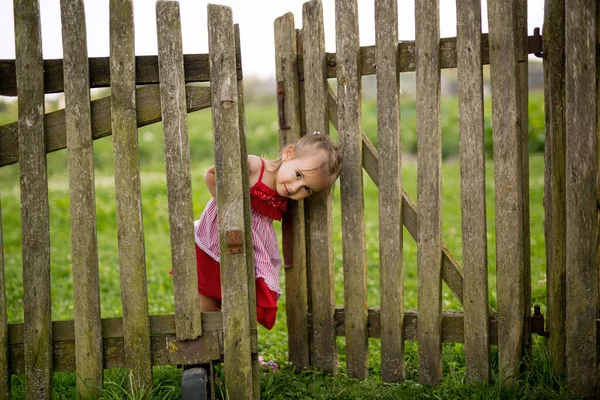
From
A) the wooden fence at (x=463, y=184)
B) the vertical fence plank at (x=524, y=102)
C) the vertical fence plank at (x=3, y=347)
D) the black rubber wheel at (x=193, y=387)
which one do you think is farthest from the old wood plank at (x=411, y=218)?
the vertical fence plank at (x=3, y=347)

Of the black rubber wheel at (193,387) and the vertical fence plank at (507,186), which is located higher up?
the vertical fence plank at (507,186)

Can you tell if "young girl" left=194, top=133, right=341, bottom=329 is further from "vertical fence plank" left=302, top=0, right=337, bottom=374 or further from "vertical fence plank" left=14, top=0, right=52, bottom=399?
"vertical fence plank" left=14, top=0, right=52, bottom=399

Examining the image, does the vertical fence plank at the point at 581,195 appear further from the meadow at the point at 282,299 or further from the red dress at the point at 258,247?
the red dress at the point at 258,247

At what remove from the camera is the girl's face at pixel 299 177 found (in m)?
3.55

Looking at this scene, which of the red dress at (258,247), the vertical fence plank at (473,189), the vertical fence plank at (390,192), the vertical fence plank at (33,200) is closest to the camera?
the vertical fence plank at (33,200)

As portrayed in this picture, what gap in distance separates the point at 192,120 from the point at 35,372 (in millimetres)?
15070

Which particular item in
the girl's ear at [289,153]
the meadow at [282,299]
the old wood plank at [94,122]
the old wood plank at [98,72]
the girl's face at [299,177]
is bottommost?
the meadow at [282,299]

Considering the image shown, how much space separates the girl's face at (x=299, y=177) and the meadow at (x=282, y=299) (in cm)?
24

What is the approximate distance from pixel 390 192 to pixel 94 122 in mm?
1643

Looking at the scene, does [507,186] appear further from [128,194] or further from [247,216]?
[128,194]

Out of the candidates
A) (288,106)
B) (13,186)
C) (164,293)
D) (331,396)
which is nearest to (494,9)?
(288,106)

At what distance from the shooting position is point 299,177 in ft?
11.8

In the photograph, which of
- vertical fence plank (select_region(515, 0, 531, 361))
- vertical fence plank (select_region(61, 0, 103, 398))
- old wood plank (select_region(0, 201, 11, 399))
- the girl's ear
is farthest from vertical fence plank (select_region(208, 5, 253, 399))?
vertical fence plank (select_region(515, 0, 531, 361))

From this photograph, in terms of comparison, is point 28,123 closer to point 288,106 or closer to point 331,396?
point 288,106
